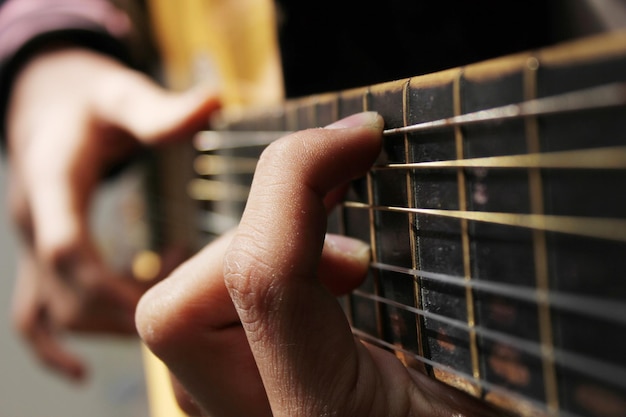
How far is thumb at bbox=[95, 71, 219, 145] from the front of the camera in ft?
2.40

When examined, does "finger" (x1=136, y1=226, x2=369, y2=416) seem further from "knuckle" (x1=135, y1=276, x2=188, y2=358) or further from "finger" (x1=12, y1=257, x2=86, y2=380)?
"finger" (x1=12, y1=257, x2=86, y2=380)

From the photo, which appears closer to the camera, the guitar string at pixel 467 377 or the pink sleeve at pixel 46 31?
the guitar string at pixel 467 377

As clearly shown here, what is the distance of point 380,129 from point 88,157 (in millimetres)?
568

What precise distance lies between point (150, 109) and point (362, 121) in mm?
469

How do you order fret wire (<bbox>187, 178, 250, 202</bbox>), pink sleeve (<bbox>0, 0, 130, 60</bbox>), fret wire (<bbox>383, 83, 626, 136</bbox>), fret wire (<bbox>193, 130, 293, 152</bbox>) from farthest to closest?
pink sleeve (<bbox>0, 0, 130, 60</bbox>) → fret wire (<bbox>187, 178, 250, 202</bbox>) → fret wire (<bbox>193, 130, 293, 152</bbox>) → fret wire (<bbox>383, 83, 626, 136</bbox>)

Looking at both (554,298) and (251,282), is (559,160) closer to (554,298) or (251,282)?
(554,298)

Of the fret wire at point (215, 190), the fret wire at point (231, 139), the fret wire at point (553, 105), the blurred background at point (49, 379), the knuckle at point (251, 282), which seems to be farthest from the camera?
the blurred background at point (49, 379)

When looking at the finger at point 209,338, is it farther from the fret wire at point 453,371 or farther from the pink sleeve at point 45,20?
the pink sleeve at point 45,20

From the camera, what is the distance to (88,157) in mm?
815

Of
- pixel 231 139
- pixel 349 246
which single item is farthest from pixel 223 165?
pixel 349 246

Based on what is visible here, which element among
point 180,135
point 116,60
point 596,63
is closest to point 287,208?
point 596,63

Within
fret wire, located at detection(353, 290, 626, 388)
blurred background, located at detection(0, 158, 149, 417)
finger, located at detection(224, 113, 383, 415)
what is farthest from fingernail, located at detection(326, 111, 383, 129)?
blurred background, located at detection(0, 158, 149, 417)

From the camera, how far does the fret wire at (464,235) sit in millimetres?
296

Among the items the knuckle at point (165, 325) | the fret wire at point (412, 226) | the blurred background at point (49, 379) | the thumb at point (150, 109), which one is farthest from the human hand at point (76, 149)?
the blurred background at point (49, 379)
